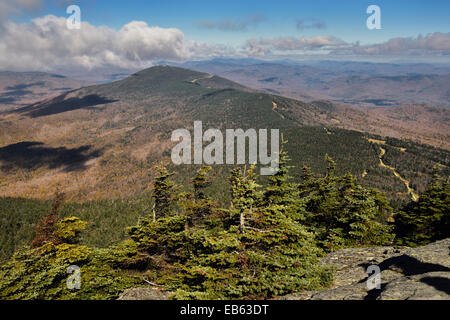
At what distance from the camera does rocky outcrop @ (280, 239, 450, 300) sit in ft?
37.9

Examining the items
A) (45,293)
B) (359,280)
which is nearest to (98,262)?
(45,293)

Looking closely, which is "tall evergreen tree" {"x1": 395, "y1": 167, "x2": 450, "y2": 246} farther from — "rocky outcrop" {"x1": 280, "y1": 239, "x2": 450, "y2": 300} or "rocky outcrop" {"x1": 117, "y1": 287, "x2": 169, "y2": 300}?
"rocky outcrop" {"x1": 117, "y1": 287, "x2": 169, "y2": 300}

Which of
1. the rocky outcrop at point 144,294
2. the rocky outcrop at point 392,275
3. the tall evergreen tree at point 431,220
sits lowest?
the tall evergreen tree at point 431,220

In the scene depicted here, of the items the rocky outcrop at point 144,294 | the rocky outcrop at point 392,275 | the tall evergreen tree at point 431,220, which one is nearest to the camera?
the rocky outcrop at point 392,275

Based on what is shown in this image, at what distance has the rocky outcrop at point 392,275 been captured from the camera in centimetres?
1156

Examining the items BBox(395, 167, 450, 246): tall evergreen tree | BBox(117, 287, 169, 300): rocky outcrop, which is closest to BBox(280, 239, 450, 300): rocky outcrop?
BBox(117, 287, 169, 300): rocky outcrop

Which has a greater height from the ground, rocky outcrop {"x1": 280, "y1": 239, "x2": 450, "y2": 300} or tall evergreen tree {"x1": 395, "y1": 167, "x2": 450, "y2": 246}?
rocky outcrop {"x1": 280, "y1": 239, "x2": 450, "y2": 300}

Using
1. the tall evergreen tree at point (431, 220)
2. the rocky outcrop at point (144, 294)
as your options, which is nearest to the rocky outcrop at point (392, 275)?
the rocky outcrop at point (144, 294)

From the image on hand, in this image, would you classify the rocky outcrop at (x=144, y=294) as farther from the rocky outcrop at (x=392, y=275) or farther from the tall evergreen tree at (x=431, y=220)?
the tall evergreen tree at (x=431, y=220)

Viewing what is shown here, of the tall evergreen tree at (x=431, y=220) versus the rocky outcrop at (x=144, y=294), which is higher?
the rocky outcrop at (x=144, y=294)
